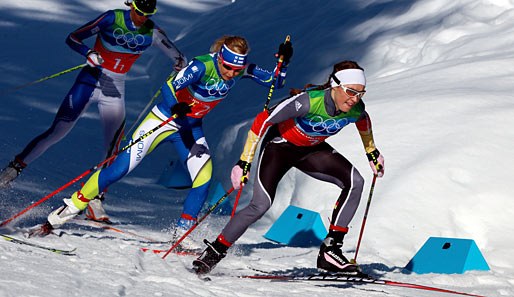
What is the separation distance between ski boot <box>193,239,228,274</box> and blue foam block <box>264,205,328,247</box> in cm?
180

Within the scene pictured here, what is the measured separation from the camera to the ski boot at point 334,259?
14.3 ft

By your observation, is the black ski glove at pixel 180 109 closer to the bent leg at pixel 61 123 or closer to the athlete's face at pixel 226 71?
the athlete's face at pixel 226 71

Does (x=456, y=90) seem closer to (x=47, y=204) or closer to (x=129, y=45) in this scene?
(x=129, y=45)

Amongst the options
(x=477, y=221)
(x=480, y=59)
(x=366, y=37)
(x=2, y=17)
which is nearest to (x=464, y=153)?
(x=477, y=221)

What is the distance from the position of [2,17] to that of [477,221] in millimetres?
15375

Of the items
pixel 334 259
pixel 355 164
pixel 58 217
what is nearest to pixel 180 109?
pixel 58 217

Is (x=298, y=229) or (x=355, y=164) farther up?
(x=355, y=164)

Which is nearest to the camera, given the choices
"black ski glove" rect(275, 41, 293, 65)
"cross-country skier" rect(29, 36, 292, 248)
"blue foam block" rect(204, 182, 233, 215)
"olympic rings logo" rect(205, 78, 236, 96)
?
"cross-country skier" rect(29, 36, 292, 248)

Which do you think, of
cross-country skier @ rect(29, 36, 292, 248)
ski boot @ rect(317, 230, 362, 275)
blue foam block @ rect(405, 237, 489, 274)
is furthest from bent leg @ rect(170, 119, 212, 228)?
blue foam block @ rect(405, 237, 489, 274)

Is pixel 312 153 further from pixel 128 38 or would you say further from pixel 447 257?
pixel 128 38

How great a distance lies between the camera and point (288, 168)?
4.49 m

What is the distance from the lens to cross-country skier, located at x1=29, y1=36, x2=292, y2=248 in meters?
4.80

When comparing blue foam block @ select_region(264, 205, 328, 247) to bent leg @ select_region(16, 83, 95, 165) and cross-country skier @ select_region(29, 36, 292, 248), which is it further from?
bent leg @ select_region(16, 83, 95, 165)

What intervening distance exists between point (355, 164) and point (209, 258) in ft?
8.64
